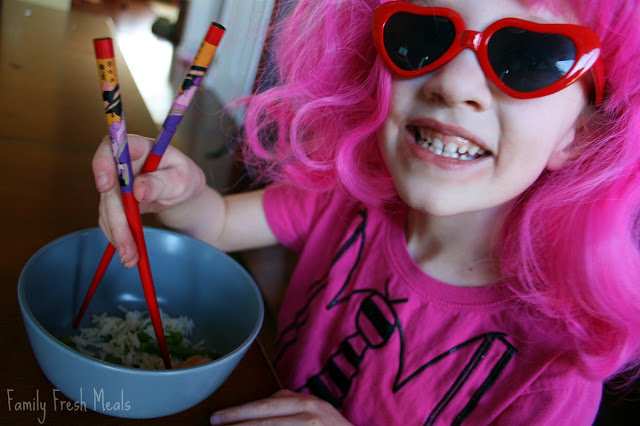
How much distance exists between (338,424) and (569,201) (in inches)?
15.2

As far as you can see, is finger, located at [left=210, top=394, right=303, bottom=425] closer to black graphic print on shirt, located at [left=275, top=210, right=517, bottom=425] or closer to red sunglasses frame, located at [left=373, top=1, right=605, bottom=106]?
black graphic print on shirt, located at [left=275, top=210, right=517, bottom=425]

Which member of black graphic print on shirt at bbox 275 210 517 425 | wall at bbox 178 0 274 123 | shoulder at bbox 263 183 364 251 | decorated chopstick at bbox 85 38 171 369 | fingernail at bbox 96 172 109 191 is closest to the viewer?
decorated chopstick at bbox 85 38 171 369

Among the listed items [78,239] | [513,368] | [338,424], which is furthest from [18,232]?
[513,368]

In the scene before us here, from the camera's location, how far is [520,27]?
0.54 meters

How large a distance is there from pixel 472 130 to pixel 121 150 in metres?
0.37

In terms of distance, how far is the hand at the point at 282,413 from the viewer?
0.55 m

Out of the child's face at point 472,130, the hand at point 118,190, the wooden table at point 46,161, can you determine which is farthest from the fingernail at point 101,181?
the child's face at point 472,130

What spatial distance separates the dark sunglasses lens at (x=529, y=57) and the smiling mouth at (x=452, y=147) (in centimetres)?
8

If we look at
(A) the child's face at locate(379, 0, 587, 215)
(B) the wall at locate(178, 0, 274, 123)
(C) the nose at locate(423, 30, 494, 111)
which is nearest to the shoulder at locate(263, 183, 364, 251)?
(A) the child's face at locate(379, 0, 587, 215)

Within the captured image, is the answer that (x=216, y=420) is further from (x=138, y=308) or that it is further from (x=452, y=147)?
(x=452, y=147)

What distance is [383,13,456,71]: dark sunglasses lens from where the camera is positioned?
1.90 ft

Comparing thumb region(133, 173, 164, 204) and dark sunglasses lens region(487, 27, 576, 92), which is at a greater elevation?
dark sunglasses lens region(487, 27, 576, 92)

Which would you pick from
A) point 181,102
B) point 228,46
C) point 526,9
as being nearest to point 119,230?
point 181,102

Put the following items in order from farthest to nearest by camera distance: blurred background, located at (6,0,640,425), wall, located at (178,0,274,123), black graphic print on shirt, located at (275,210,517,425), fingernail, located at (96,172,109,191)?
wall, located at (178,0,274,123) → blurred background, located at (6,0,640,425) → black graphic print on shirt, located at (275,210,517,425) → fingernail, located at (96,172,109,191)
